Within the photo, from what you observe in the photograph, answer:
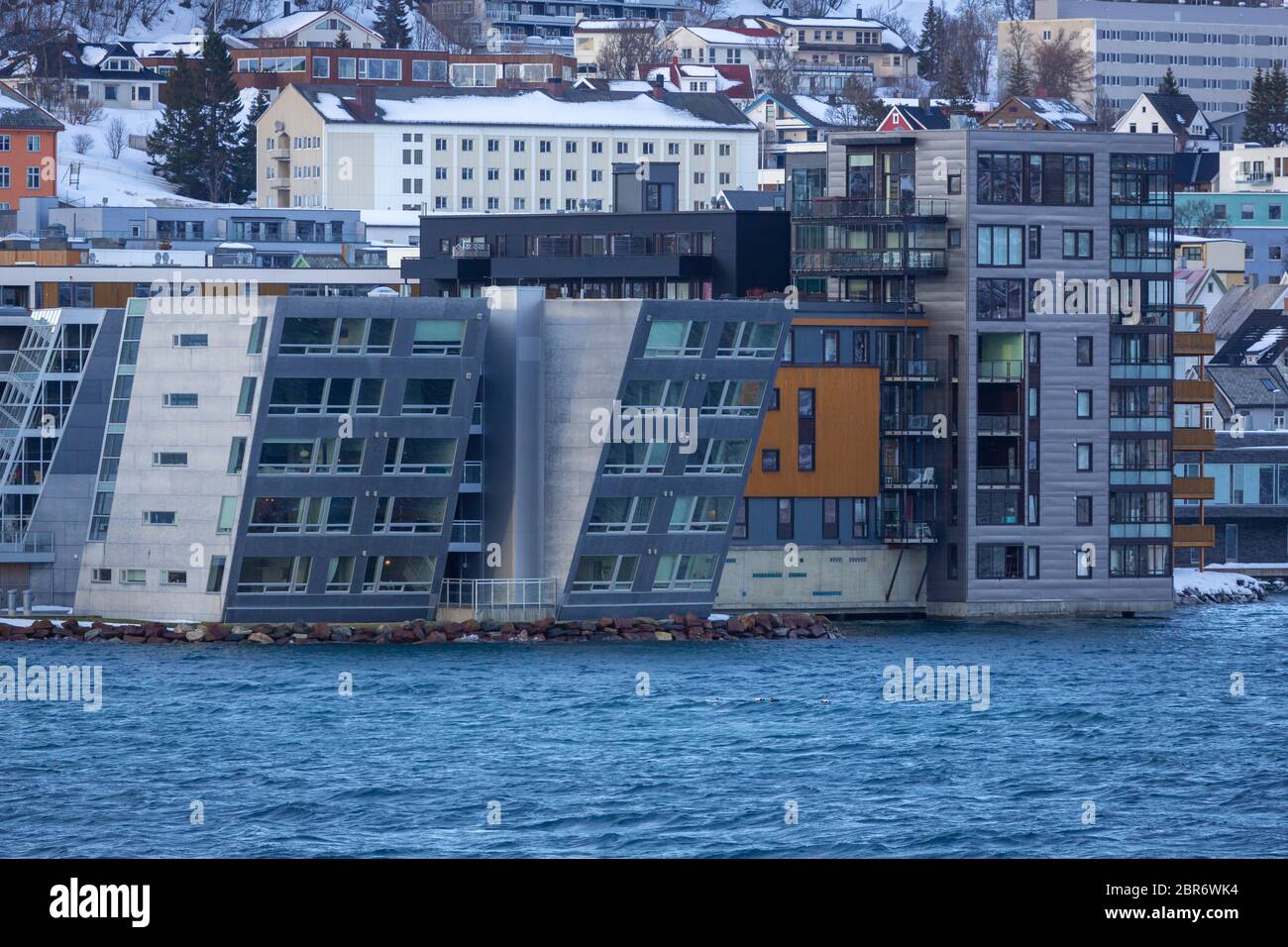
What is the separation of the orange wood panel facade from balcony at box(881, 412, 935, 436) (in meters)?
0.44

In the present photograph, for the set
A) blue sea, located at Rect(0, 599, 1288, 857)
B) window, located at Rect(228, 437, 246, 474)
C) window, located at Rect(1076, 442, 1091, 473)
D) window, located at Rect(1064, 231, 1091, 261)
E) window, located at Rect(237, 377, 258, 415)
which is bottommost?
blue sea, located at Rect(0, 599, 1288, 857)

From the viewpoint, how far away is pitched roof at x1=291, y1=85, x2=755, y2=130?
154625mm

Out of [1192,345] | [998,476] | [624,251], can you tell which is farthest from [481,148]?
[998,476]

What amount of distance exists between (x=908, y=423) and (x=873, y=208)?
698 centimetres

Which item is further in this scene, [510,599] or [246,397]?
[510,599]

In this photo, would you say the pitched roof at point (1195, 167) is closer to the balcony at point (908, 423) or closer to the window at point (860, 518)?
the balcony at point (908, 423)

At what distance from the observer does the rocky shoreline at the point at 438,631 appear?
6700cm

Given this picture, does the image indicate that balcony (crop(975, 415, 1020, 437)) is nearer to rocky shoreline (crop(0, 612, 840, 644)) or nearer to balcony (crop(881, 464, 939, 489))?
balcony (crop(881, 464, 939, 489))

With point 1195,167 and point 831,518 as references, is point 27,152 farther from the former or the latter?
point 1195,167

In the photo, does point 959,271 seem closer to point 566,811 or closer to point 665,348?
point 665,348

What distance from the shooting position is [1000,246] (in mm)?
81812

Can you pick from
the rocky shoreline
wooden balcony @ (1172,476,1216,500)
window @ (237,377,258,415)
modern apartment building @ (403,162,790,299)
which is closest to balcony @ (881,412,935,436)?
modern apartment building @ (403,162,790,299)
